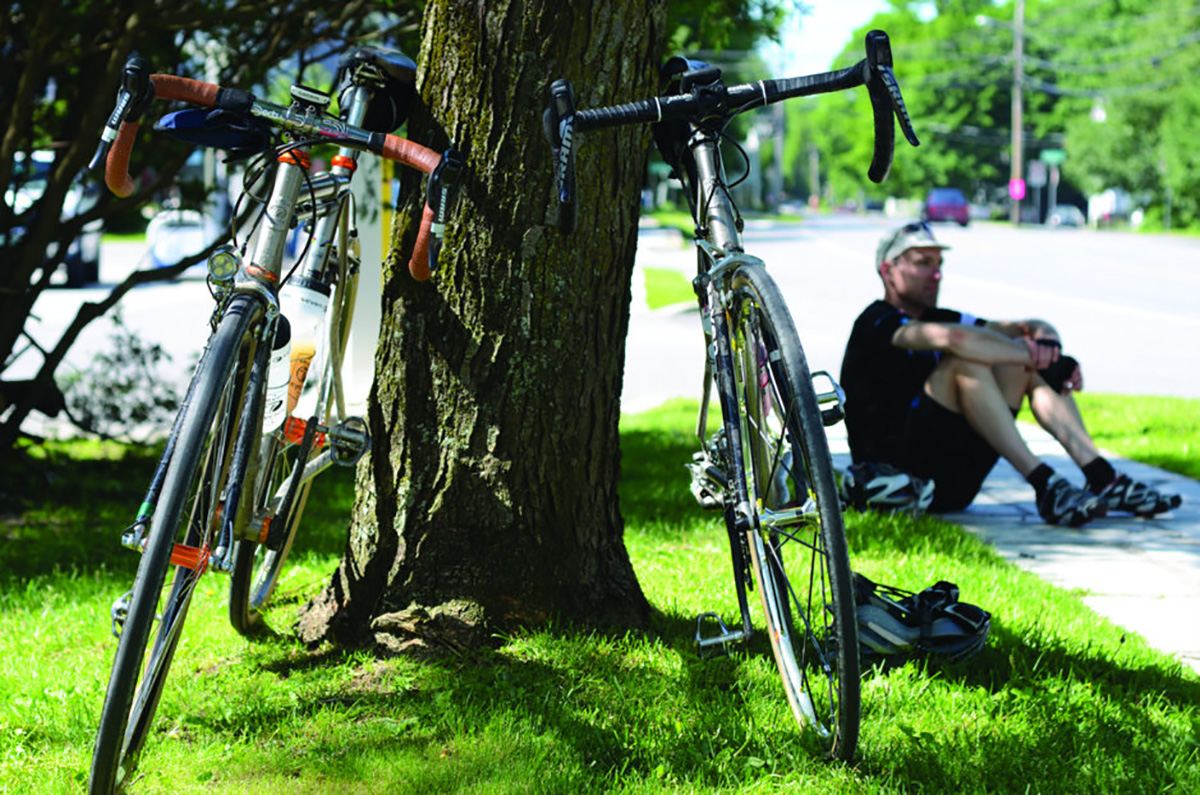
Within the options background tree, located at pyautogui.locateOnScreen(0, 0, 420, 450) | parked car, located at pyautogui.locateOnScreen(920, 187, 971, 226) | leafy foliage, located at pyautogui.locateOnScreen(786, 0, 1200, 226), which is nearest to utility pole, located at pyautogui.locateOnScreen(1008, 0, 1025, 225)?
leafy foliage, located at pyautogui.locateOnScreen(786, 0, 1200, 226)

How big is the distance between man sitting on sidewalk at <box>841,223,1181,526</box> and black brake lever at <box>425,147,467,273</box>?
9.28ft

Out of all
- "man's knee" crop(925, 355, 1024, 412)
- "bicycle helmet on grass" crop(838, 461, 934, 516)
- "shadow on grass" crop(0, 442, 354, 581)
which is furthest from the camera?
"man's knee" crop(925, 355, 1024, 412)

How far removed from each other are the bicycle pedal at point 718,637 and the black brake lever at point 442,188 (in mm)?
1142

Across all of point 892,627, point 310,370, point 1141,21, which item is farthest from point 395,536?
point 1141,21

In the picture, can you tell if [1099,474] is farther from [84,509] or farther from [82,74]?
[82,74]

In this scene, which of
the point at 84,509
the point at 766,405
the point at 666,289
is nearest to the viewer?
the point at 766,405

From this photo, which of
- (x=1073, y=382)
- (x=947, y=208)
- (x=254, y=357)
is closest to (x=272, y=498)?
(x=254, y=357)

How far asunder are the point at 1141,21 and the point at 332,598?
2947 inches

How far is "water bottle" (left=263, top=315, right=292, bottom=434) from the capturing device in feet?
9.37

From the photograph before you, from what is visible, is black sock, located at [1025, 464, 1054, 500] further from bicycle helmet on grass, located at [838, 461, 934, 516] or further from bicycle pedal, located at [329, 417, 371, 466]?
bicycle pedal, located at [329, 417, 371, 466]

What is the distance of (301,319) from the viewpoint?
3.11m

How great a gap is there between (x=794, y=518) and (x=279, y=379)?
1208 millimetres

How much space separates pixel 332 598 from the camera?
11.2 ft

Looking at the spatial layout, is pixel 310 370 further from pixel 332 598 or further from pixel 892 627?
pixel 892 627
